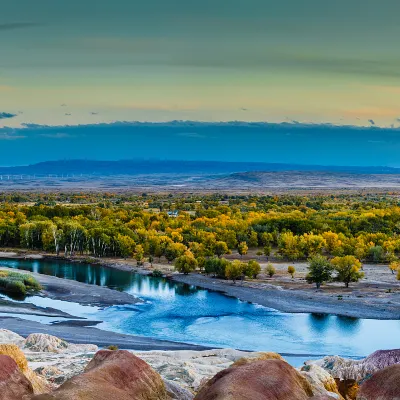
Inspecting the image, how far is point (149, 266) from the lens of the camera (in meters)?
108

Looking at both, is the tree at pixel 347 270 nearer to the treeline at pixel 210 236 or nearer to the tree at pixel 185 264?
the treeline at pixel 210 236

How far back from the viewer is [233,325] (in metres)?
69.6

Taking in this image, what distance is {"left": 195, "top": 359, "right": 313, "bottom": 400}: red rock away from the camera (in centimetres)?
2690

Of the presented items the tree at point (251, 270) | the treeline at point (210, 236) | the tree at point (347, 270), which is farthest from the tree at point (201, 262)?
the tree at point (347, 270)

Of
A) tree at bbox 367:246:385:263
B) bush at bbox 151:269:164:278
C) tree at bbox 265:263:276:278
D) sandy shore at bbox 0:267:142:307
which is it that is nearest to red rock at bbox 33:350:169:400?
sandy shore at bbox 0:267:142:307

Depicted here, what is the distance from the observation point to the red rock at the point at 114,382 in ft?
85.1

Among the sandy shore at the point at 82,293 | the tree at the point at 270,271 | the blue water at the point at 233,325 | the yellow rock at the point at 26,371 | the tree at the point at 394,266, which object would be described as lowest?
the blue water at the point at 233,325

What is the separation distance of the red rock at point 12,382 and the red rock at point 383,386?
47.4 ft

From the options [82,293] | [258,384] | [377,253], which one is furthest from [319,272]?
[258,384]

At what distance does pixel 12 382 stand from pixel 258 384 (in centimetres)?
977

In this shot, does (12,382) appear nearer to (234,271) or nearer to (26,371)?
(26,371)

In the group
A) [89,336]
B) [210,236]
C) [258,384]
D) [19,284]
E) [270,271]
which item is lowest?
[89,336]

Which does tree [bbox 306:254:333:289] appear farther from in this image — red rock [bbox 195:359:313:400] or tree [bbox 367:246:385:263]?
red rock [bbox 195:359:313:400]

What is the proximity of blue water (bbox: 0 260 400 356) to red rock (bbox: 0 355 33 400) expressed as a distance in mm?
34397
